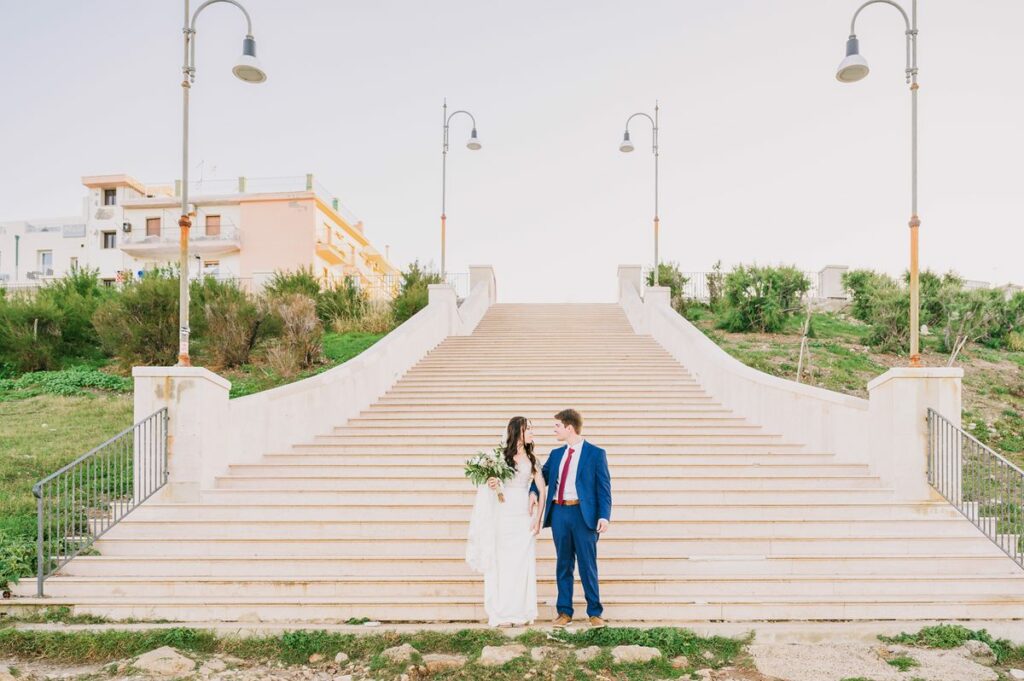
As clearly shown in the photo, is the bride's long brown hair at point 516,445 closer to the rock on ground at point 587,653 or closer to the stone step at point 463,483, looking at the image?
the rock on ground at point 587,653

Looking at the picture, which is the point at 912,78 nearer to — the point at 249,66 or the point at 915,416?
the point at 915,416

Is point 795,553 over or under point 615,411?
under

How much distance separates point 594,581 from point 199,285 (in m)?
17.0

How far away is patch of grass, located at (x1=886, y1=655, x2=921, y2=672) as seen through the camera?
5637mm

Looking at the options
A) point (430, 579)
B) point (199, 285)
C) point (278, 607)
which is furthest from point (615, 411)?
point (199, 285)

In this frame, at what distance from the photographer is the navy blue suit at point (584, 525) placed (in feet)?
21.0

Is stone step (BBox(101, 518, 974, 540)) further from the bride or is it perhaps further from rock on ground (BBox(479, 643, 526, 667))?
rock on ground (BBox(479, 643, 526, 667))

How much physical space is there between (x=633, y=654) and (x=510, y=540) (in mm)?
1314

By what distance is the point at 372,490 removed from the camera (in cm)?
899

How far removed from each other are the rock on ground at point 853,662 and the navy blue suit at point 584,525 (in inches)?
54.1

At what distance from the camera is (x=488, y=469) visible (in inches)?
250

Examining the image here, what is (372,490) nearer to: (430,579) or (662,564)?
(430,579)

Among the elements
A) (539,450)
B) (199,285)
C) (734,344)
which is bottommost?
(539,450)

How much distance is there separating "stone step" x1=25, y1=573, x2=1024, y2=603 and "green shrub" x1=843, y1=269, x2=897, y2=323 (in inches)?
603
